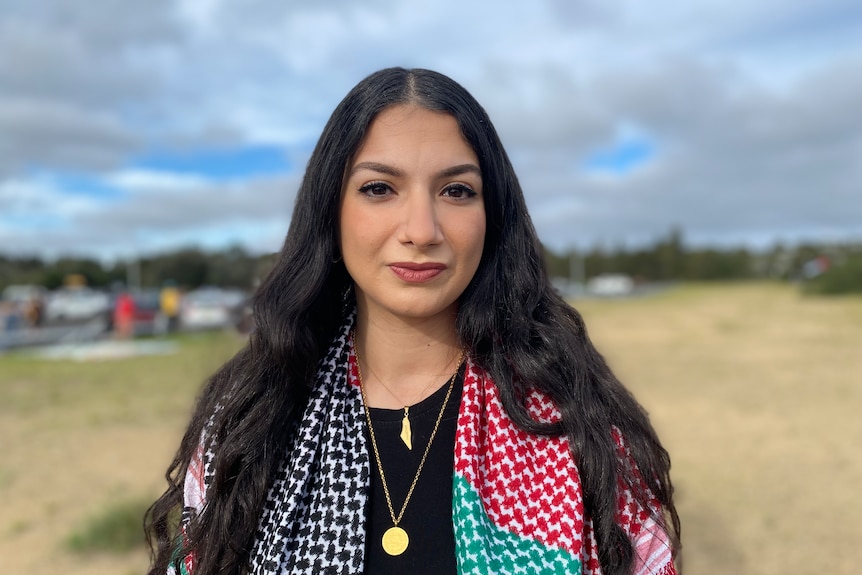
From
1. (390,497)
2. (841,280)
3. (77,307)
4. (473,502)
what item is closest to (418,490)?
(390,497)

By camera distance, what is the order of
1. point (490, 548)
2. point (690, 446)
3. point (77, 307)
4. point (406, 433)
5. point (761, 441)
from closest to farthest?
point (490, 548) < point (406, 433) < point (690, 446) < point (761, 441) < point (77, 307)

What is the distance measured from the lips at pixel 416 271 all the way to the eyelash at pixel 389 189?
18 centimetres

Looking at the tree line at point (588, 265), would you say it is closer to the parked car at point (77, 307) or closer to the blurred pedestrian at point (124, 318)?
the parked car at point (77, 307)

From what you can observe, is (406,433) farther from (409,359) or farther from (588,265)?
(588,265)

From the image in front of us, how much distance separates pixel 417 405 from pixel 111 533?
15.1ft

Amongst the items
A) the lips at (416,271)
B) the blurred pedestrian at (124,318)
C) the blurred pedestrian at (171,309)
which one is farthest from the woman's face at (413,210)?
the blurred pedestrian at (171,309)

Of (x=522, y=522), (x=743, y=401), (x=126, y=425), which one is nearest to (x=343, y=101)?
(x=522, y=522)

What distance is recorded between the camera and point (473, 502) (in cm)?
154

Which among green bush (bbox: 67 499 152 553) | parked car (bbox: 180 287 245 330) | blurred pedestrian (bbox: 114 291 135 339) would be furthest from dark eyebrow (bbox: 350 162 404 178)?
parked car (bbox: 180 287 245 330)

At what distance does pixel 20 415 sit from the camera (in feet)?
31.4

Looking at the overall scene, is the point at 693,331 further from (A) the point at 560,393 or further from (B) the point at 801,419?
(A) the point at 560,393

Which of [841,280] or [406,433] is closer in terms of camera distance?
[406,433]

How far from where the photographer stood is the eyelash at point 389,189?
169 centimetres

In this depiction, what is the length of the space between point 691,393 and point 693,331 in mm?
10144
